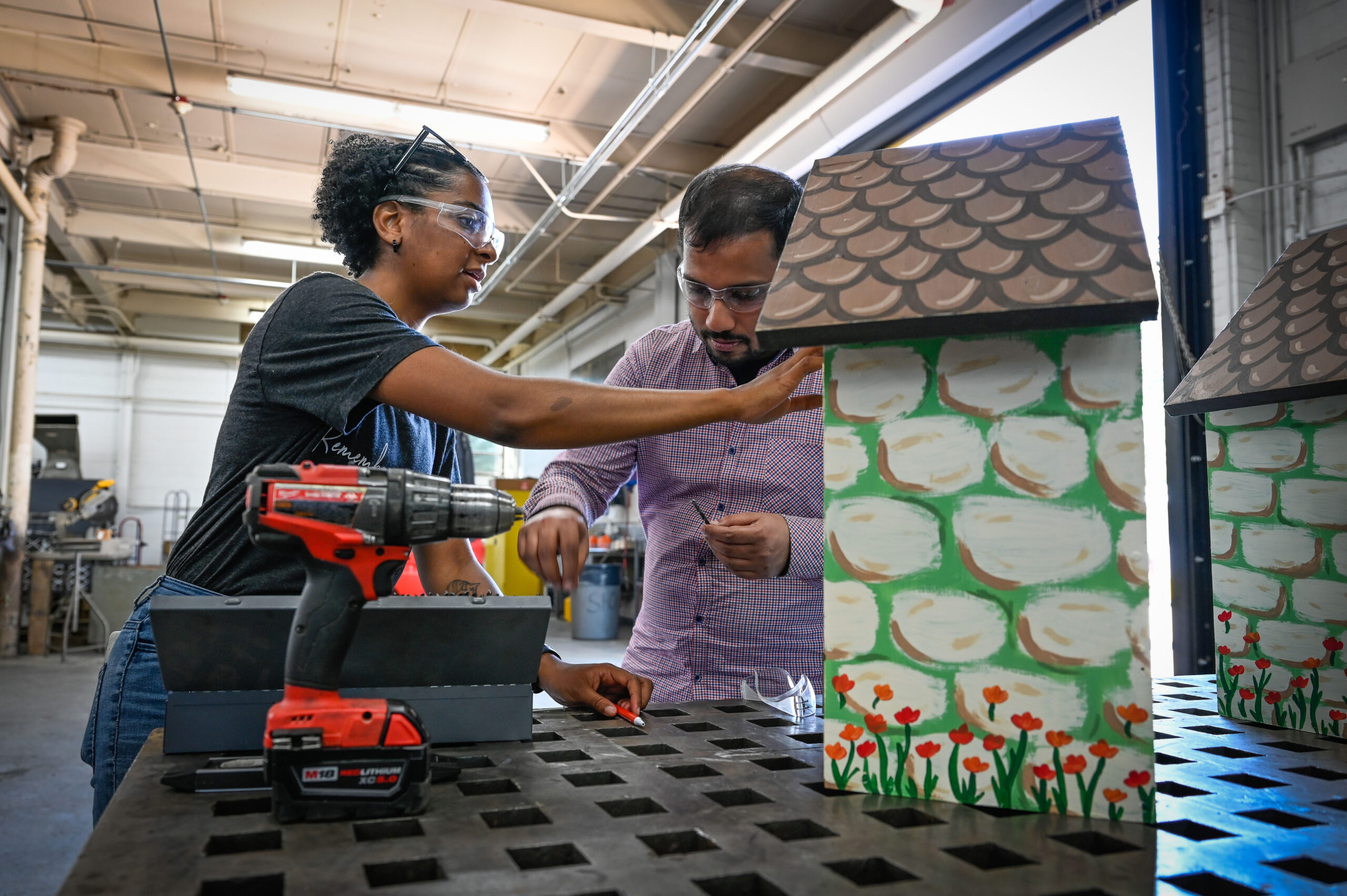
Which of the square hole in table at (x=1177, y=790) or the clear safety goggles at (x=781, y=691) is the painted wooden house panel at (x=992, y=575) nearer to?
the square hole in table at (x=1177, y=790)

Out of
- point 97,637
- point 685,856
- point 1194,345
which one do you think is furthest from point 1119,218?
point 97,637

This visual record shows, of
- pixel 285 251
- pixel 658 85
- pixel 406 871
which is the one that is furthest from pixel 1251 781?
pixel 285 251

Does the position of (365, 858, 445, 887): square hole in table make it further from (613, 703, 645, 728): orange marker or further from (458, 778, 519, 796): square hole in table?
(613, 703, 645, 728): orange marker

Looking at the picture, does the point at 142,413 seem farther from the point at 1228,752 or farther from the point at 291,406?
the point at 1228,752

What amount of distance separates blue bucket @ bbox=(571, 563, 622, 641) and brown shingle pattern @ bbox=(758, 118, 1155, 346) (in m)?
6.51

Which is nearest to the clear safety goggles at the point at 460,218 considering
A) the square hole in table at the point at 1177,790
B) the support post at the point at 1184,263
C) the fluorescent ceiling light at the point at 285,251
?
the square hole in table at the point at 1177,790

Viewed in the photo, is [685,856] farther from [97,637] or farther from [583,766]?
[97,637]

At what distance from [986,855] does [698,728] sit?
0.43 metres

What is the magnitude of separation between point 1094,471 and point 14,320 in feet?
23.5

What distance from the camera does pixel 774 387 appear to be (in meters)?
0.97

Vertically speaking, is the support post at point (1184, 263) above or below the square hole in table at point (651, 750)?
above

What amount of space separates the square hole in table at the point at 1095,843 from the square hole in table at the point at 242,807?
62cm

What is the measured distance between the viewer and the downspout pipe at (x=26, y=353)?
19.8 ft

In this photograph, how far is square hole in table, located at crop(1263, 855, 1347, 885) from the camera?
0.61 meters
